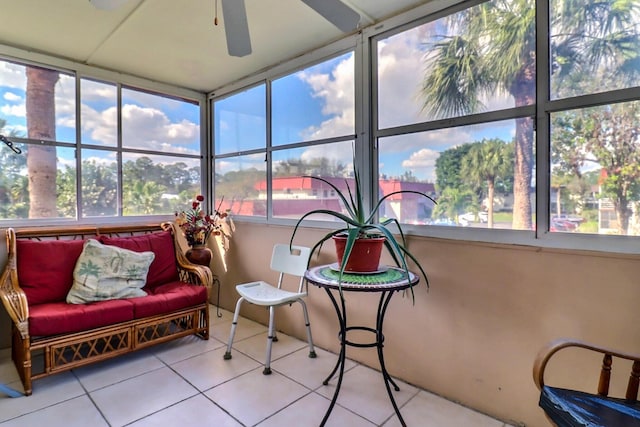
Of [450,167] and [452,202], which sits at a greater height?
[450,167]

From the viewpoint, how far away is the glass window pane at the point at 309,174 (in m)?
2.54

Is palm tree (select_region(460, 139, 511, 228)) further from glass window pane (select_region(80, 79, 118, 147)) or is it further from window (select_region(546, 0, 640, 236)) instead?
glass window pane (select_region(80, 79, 118, 147))

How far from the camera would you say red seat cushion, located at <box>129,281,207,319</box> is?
7.79 ft

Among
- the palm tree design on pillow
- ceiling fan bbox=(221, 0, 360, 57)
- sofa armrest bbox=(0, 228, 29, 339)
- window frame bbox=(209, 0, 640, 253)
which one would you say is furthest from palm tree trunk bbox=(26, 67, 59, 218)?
window frame bbox=(209, 0, 640, 253)

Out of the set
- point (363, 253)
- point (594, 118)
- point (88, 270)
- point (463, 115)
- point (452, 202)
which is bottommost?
point (88, 270)

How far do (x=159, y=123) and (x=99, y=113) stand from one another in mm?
535

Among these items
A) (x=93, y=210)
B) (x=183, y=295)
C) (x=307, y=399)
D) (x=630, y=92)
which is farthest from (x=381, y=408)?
(x=93, y=210)

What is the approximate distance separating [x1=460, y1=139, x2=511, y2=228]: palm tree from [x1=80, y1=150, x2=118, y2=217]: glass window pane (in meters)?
3.10

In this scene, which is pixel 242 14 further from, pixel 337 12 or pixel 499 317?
pixel 499 317

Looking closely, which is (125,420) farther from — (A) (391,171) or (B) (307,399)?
(A) (391,171)

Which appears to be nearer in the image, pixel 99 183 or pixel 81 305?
pixel 81 305

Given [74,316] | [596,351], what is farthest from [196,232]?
[596,351]

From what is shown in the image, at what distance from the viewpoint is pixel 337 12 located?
1.57 metres

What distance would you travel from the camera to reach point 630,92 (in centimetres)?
142
